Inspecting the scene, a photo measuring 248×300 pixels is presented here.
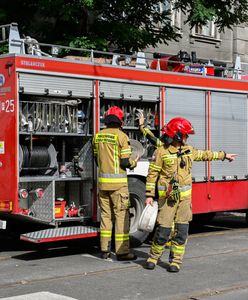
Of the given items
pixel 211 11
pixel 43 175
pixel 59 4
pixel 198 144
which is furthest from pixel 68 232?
pixel 211 11

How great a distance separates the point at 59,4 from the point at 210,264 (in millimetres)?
6864

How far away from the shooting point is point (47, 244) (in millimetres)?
10508

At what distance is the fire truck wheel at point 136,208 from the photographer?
32.5 feet

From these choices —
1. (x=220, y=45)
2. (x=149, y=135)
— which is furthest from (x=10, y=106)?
(x=220, y=45)

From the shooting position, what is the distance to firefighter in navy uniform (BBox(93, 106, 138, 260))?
893 centimetres

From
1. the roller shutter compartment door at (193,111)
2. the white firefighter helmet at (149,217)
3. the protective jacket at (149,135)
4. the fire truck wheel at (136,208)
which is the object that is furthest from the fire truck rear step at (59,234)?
the roller shutter compartment door at (193,111)

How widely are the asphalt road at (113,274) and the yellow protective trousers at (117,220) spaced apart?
0.25 m

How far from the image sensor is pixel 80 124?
9.69 meters

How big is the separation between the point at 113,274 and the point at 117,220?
1.07 metres

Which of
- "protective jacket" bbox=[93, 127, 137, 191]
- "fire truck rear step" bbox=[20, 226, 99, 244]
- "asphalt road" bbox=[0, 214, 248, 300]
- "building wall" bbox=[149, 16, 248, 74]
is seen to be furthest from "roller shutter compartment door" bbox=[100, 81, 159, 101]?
"building wall" bbox=[149, 16, 248, 74]

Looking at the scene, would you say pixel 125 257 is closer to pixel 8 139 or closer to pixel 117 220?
pixel 117 220

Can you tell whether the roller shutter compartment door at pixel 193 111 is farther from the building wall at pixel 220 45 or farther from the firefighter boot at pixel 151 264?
the building wall at pixel 220 45

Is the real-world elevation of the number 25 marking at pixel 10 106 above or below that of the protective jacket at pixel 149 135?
above

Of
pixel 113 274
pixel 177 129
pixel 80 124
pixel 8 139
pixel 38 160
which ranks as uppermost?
pixel 80 124
